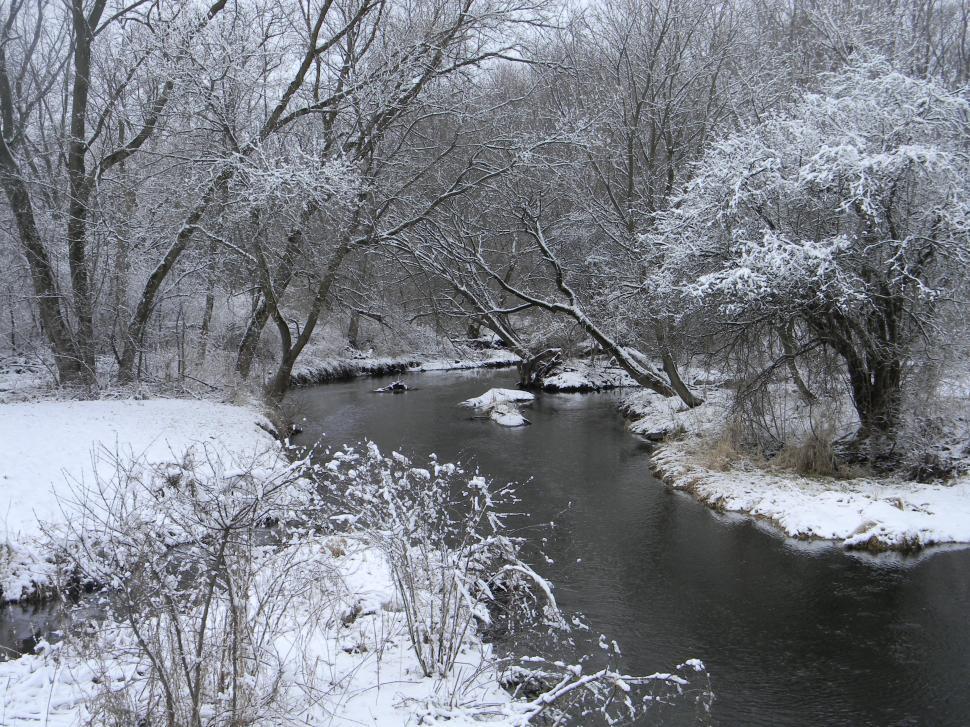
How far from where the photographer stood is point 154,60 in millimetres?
13023

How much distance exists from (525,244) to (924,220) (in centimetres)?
1253

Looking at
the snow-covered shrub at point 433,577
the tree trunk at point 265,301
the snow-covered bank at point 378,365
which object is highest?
the tree trunk at point 265,301

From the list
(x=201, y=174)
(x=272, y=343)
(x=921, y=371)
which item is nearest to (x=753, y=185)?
(x=921, y=371)

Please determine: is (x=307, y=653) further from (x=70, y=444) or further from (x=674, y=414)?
(x=674, y=414)

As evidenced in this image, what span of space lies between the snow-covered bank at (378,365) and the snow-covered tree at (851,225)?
12126 mm

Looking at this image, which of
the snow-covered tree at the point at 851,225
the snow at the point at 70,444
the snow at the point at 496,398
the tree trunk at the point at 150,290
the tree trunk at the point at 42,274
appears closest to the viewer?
the snow at the point at 70,444

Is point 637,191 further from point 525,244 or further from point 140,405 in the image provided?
point 140,405

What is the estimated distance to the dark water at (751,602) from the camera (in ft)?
19.1

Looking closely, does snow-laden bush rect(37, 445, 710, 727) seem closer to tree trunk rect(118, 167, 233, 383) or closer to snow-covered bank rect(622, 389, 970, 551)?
snow-covered bank rect(622, 389, 970, 551)

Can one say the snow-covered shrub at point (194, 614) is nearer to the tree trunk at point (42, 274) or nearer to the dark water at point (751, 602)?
the dark water at point (751, 602)

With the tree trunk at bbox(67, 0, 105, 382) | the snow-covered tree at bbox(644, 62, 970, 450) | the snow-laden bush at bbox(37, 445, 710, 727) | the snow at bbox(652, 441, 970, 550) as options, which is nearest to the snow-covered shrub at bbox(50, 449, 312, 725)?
the snow-laden bush at bbox(37, 445, 710, 727)

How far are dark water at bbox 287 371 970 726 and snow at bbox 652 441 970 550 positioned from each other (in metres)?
0.32

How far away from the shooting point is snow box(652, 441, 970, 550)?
9.13m

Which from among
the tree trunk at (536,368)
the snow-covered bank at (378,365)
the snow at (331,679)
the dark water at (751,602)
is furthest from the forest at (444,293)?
the snow-covered bank at (378,365)
